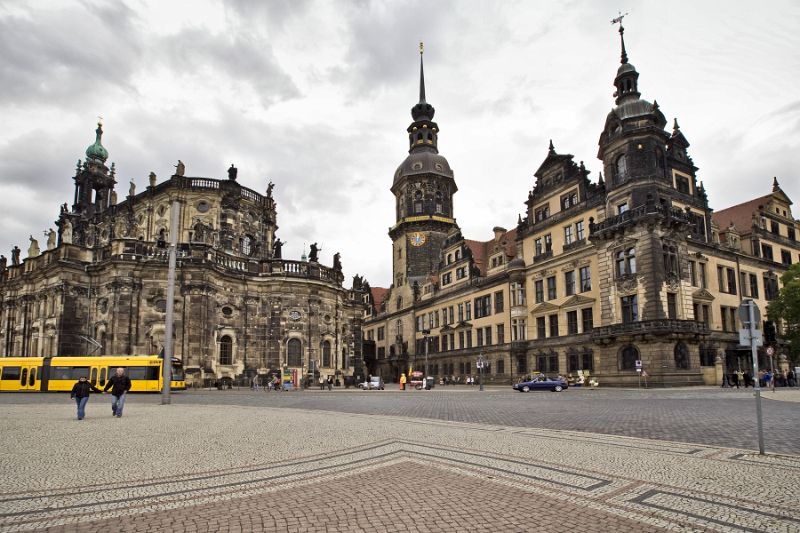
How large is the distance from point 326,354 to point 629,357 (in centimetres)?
2544

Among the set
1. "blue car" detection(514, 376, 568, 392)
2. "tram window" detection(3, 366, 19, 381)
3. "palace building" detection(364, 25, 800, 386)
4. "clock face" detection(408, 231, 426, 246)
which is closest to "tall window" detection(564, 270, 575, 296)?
"palace building" detection(364, 25, 800, 386)

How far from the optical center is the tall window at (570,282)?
46.2m

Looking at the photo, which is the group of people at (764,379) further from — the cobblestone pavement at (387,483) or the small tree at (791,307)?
the cobblestone pavement at (387,483)

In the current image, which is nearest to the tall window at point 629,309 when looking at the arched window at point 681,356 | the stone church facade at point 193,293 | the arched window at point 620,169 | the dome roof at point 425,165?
the arched window at point 681,356

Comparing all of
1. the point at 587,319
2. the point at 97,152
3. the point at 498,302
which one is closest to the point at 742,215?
the point at 587,319

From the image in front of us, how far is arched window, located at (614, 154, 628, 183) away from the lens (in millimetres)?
42500

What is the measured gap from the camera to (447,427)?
44.1 feet

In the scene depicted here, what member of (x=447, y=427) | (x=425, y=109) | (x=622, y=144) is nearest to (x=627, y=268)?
(x=622, y=144)

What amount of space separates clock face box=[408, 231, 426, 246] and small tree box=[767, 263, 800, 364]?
4111 cm

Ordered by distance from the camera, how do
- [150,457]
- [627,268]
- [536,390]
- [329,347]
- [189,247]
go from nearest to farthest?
1. [150,457]
2. [536,390]
3. [627,268]
4. [189,247]
5. [329,347]

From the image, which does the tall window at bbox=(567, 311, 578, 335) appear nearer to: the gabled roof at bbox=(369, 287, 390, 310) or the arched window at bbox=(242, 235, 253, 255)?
the arched window at bbox=(242, 235, 253, 255)

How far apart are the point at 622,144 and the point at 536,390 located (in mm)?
20199

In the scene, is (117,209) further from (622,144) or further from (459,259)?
(622,144)

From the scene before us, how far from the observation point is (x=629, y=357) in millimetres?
40000
